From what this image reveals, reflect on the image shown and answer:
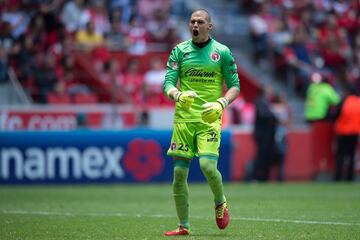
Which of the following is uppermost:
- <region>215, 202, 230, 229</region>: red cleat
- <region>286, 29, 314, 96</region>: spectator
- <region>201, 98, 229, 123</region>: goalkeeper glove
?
<region>286, 29, 314, 96</region>: spectator

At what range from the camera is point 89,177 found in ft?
69.8

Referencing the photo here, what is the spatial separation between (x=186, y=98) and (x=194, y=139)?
0.63 metres

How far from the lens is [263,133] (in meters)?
22.5

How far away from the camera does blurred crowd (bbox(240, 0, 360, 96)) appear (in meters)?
28.4

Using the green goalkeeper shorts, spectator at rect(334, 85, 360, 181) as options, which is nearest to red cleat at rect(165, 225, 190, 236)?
the green goalkeeper shorts

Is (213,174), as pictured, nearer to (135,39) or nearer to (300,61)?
(135,39)

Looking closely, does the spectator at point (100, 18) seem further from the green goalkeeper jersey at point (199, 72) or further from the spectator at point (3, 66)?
the green goalkeeper jersey at point (199, 72)

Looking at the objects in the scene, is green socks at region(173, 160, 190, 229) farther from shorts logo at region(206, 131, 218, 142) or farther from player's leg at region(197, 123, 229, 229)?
shorts logo at region(206, 131, 218, 142)

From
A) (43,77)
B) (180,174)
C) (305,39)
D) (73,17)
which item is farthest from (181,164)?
(305,39)

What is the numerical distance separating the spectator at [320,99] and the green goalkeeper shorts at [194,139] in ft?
44.3

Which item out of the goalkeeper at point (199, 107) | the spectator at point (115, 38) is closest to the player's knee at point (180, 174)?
the goalkeeper at point (199, 107)

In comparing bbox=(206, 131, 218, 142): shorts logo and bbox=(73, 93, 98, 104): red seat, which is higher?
bbox=(73, 93, 98, 104): red seat

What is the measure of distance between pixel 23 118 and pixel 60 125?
2.92ft

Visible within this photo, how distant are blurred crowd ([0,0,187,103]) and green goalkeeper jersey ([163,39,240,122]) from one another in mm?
11992
